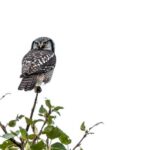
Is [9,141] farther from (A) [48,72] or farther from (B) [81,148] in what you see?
(A) [48,72]

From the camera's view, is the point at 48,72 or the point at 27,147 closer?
the point at 27,147

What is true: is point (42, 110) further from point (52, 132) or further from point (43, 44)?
point (43, 44)

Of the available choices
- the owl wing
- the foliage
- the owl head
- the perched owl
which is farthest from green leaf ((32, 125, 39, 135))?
the owl head

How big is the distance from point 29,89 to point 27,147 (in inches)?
169

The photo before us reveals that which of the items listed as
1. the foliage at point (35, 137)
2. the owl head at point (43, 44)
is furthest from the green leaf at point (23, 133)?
the owl head at point (43, 44)

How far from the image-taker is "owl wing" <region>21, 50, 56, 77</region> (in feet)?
32.3

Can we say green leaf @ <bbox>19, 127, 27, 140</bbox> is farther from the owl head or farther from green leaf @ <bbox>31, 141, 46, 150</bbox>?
the owl head

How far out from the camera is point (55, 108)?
4039 millimetres

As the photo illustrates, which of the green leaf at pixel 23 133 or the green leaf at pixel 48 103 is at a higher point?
the green leaf at pixel 48 103

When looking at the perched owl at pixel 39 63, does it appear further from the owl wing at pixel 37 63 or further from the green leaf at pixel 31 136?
the green leaf at pixel 31 136

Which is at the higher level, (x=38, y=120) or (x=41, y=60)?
(x=38, y=120)

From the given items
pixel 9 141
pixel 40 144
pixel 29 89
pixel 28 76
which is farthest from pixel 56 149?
pixel 28 76

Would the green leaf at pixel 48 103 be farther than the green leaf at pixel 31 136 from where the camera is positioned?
Yes

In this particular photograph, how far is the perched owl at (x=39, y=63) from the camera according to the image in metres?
9.35
